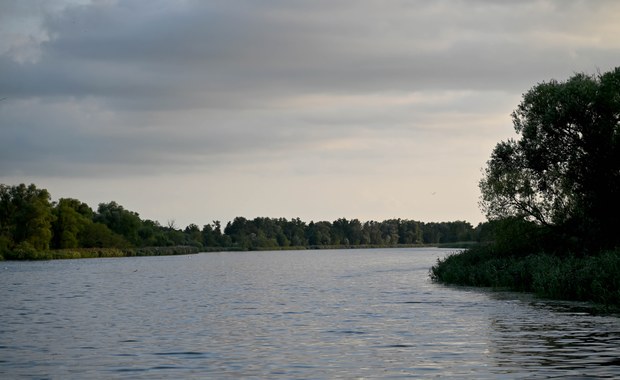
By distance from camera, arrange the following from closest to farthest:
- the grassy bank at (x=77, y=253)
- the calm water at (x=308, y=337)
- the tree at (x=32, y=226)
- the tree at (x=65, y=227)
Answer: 1. the calm water at (x=308, y=337)
2. the grassy bank at (x=77, y=253)
3. the tree at (x=32, y=226)
4. the tree at (x=65, y=227)

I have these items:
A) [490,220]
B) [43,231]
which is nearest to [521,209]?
[490,220]

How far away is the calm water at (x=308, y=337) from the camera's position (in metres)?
22.0

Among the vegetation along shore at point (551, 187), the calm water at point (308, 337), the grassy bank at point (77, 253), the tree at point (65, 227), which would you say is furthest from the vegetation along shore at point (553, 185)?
the tree at point (65, 227)

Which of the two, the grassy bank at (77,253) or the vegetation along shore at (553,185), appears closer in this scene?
the vegetation along shore at (553,185)

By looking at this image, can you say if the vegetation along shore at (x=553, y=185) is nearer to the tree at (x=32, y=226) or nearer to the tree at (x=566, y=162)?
the tree at (x=566, y=162)

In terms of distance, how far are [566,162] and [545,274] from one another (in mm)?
17043

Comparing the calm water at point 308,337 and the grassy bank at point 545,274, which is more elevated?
the grassy bank at point 545,274

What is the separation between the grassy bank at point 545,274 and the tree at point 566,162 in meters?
4.86

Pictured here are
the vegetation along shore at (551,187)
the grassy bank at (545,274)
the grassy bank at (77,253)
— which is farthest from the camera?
the grassy bank at (77,253)

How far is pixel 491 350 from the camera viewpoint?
2503 cm

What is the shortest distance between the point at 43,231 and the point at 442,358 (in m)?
140

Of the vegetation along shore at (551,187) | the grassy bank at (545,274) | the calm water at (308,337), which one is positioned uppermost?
the vegetation along shore at (551,187)

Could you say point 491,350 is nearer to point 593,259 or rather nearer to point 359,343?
point 359,343

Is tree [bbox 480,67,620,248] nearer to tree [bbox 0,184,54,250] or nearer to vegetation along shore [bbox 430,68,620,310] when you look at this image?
vegetation along shore [bbox 430,68,620,310]
